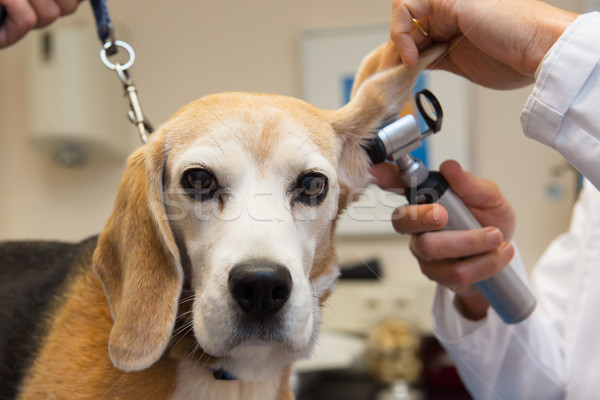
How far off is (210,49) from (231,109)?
202 cm

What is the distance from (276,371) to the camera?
972 millimetres

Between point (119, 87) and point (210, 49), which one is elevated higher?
point (210, 49)

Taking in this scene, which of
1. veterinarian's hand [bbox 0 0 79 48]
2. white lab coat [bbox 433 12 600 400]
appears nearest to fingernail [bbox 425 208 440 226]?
white lab coat [bbox 433 12 600 400]

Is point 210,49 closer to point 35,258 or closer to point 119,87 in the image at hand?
point 119,87

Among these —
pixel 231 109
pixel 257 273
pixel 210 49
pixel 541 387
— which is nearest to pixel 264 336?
pixel 257 273

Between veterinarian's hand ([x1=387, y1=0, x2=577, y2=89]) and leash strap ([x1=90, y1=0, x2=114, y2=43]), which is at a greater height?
leash strap ([x1=90, y1=0, x2=114, y2=43])

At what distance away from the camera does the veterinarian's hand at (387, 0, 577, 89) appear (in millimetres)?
889

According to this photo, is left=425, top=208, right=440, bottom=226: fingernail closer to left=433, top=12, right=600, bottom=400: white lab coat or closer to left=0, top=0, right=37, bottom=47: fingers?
left=433, top=12, right=600, bottom=400: white lab coat

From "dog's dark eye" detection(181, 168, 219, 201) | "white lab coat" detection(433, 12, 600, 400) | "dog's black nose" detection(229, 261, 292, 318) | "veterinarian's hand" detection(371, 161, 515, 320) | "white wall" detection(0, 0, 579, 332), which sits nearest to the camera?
"dog's black nose" detection(229, 261, 292, 318)

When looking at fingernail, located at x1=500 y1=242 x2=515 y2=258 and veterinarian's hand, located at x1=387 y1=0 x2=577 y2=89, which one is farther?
fingernail, located at x1=500 y1=242 x2=515 y2=258

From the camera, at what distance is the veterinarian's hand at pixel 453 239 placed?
1.00 m

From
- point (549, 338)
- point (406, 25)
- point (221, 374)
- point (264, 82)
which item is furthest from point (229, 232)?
point (264, 82)

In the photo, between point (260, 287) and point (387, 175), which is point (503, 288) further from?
point (260, 287)

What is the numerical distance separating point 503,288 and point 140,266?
69 cm
